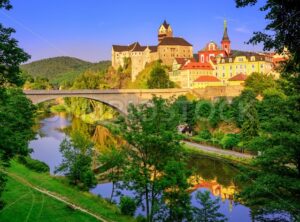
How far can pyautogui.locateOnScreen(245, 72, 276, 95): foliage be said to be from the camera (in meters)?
59.0

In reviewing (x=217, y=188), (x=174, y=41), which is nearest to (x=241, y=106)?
(x=217, y=188)

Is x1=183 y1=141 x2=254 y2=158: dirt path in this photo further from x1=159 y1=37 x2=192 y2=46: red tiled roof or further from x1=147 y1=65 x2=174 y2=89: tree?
x1=159 y1=37 x2=192 y2=46: red tiled roof

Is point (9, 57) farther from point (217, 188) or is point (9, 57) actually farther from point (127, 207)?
point (217, 188)

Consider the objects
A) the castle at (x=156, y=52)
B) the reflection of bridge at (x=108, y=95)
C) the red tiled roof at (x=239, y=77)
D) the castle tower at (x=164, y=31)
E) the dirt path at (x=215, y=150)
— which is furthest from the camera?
the castle tower at (x=164, y=31)

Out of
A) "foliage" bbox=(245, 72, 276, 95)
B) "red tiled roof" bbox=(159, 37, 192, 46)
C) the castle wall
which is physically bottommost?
"foliage" bbox=(245, 72, 276, 95)

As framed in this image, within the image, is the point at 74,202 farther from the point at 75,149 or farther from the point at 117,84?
the point at 117,84

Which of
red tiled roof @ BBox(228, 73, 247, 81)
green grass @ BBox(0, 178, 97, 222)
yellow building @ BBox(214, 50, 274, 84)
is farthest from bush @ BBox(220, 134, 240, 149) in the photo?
yellow building @ BBox(214, 50, 274, 84)

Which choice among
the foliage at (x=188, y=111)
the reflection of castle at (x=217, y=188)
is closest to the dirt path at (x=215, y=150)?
the foliage at (x=188, y=111)

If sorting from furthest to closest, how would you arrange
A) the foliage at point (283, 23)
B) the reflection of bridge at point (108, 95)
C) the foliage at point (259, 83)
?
the foliage at point (259, 83) → the reflection of bridge at point (108, 95) → the foliage at point (283, 23)

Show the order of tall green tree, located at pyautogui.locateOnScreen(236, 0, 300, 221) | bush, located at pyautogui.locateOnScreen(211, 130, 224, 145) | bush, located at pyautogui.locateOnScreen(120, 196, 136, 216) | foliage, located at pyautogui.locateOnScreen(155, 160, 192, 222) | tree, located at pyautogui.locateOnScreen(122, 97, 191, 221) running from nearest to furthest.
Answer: tall green tree, located at pyautogui.locateOnScreen(236, 0, 300, 221), foliage, located at pyautogui.locateOnScreen(155, 160, 192, 222), tree, located at pyautogui.locateOnScreen(122, 97, 191, 221), bush, located at pyautogui.locateOnScreen(120, 196, 136, 216), bush, located at pyautogui.locateOnScreen(211, 130, 224, 145)

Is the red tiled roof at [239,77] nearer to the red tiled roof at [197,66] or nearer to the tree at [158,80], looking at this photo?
the red tiled roof at [197,66]

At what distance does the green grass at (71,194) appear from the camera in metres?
22.3

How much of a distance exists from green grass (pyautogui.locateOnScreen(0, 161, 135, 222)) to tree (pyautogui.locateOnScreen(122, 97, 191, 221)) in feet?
14.1

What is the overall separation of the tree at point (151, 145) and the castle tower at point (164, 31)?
3816 inches
